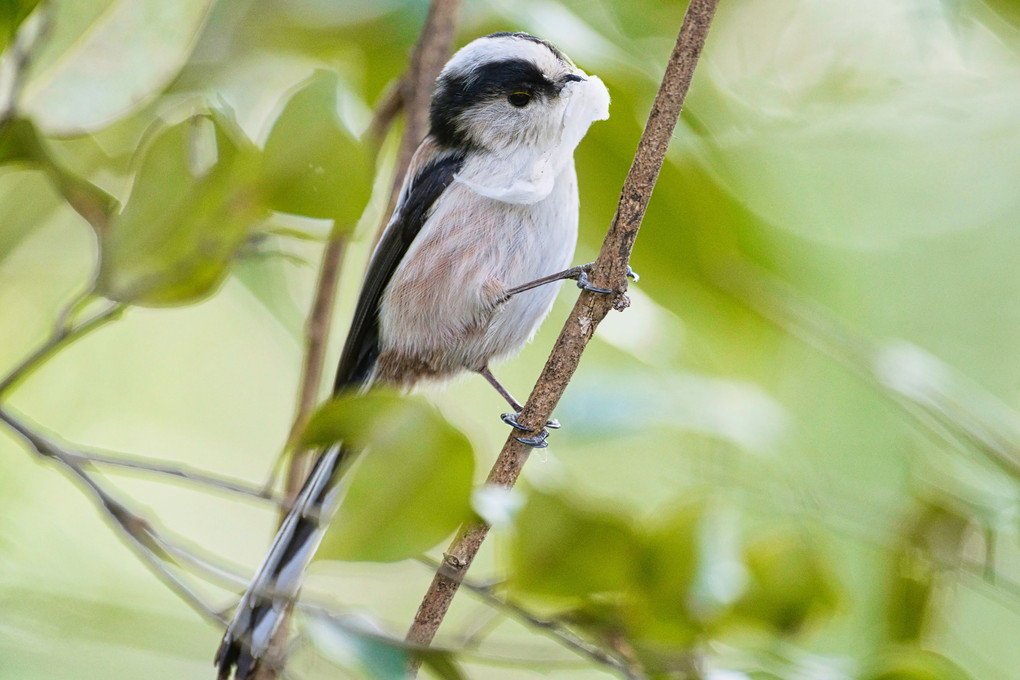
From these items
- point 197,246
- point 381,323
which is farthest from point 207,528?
point 197,246

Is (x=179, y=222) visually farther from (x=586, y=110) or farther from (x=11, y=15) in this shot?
(x=586, y=110)

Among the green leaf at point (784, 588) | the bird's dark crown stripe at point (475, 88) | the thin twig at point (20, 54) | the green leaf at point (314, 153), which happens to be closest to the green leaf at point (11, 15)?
the thin twig at point (20, 54)

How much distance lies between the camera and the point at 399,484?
39 centimetres

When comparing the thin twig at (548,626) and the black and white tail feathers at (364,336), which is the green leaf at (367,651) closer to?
the thin twig at (548,626)

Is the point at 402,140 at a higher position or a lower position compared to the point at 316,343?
higher

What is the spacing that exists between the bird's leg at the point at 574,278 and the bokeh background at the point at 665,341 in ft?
0.20

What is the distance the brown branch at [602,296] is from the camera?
41cm

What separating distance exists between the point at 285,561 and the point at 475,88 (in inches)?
18.0

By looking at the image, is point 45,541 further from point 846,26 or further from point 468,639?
point 846,26

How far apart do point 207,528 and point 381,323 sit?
56cm

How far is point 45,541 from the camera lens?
0.82 meters

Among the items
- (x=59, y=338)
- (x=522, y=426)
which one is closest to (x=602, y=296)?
(x=522, y=426)

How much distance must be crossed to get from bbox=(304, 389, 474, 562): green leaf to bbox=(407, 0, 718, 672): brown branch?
3 cm

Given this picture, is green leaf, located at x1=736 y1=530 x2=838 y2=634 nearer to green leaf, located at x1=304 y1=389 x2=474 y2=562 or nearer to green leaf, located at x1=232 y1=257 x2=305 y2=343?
green leaf, located at x1=304 y1=389 x2=474 y2=562
